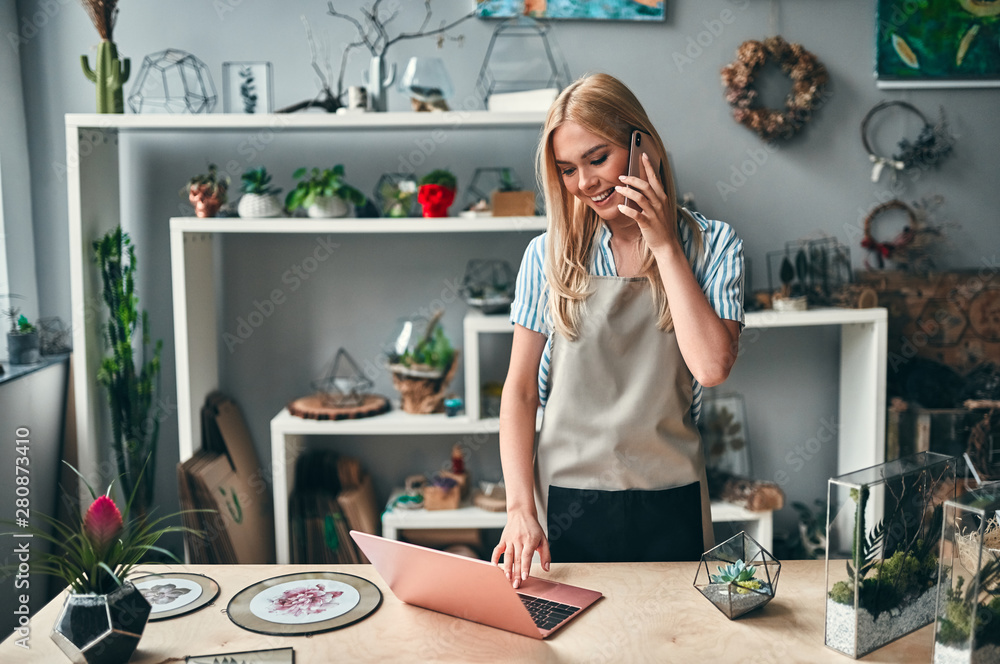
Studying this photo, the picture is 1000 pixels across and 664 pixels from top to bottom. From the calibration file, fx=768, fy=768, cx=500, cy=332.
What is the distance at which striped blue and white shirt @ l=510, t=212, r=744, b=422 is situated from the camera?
1.47 metres

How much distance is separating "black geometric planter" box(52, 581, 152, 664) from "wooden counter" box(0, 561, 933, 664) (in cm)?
4

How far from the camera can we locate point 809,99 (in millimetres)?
2650

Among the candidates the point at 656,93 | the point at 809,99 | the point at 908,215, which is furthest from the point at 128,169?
the point at 908,215

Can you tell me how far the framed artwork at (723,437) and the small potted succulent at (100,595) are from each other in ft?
6.70

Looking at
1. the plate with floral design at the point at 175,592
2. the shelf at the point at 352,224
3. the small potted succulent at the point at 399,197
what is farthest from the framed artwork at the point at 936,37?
the plate with floral design at the point at 175,592

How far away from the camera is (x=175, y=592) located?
127 centimetres

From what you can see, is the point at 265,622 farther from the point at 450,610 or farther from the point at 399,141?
the point at 399,141

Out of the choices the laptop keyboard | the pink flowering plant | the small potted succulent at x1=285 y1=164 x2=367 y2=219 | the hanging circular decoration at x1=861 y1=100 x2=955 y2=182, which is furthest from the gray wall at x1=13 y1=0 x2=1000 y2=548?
the pink flowering plant

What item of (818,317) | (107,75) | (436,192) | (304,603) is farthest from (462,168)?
(304,603)

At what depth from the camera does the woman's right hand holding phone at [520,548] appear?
130 centimetres

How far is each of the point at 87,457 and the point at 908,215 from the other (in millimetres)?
2902

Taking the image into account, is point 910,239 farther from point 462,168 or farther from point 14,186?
point 14,186

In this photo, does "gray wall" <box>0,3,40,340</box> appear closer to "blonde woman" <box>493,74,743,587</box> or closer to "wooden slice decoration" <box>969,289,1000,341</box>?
"blonde woman" <box>493,74,743,587</box>

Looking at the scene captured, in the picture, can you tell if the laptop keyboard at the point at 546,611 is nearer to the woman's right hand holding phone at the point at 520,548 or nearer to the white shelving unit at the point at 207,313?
the woman's right hand holding phone at the point at 520,548
